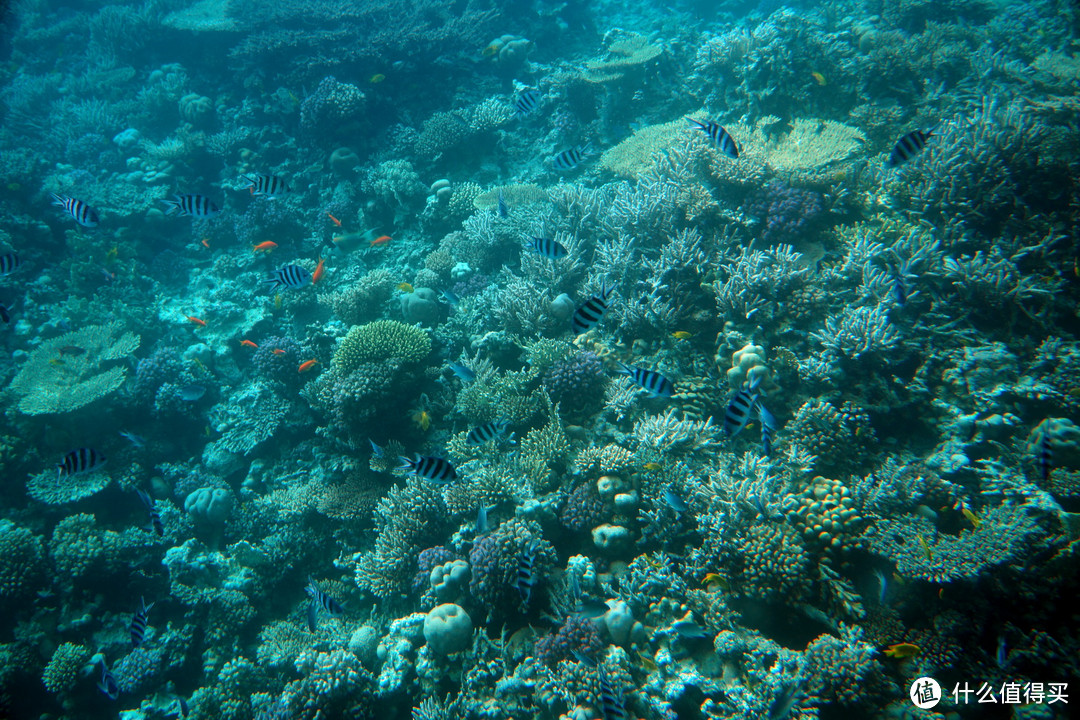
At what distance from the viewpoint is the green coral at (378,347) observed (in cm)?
564

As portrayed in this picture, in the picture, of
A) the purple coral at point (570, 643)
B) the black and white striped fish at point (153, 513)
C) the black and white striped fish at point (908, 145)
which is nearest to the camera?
the purple coral at point (570, 643)

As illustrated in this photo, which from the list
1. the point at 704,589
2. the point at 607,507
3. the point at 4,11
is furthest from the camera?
the point at 4,11

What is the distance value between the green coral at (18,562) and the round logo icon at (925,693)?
9.39 m

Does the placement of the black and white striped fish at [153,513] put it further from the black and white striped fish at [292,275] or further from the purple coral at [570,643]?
the purple coral at [570,643]

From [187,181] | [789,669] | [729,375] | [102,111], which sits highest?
[102,111]

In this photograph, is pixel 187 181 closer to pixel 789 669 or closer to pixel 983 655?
pixel 789 669

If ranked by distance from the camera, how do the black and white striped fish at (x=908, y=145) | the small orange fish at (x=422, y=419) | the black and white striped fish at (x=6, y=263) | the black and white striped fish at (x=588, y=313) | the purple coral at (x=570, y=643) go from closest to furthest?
the black and white striped fish at (x=588, y=313) < the purple coral at (x=570, y=643) < the black and white striped fish at (x=908, y=145) < the small orange fish at (x=422, y=419) < the black and white striped fish at (x=6, y=263)

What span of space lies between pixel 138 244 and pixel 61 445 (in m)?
4.98

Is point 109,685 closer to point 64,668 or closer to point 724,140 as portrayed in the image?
point 64,668

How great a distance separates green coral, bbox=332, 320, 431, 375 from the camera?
564cm

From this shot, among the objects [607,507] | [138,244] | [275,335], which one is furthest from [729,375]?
[138,244]

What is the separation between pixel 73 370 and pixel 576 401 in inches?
337

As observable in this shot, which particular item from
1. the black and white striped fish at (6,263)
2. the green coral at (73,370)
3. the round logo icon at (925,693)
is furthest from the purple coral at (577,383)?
the green coral at (73,370)

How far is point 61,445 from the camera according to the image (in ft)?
22.9
